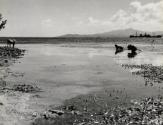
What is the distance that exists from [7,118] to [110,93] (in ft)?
30.4

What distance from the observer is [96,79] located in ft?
100

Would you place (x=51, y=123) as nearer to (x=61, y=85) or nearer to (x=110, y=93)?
(x=110, y=93)

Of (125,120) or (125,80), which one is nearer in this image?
(125,120)

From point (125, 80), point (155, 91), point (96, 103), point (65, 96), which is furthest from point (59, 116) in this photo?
point (125, 80)

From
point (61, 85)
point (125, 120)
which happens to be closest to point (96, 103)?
point (125, 120)

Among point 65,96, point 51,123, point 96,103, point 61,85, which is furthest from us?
point 61,85

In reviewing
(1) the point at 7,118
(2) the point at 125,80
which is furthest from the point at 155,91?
(1) the point at 7,118

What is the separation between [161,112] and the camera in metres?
17.5

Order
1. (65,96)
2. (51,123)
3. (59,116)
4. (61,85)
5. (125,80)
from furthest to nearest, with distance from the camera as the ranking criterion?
1. (125,80)
2. (61,85)
3. (65,96)
4. (59,116)
5. (51,123)

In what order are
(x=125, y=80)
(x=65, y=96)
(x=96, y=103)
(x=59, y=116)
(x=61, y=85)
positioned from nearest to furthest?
(x=59, y=116) < (x=96, y=103) < (x=65, y=96) < (x=61, y=85) < (x=125, y=80)

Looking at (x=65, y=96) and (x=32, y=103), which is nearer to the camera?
(x=32, y=103)

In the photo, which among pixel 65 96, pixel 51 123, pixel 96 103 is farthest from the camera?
pixel 65 96

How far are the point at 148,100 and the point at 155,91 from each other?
353 cm

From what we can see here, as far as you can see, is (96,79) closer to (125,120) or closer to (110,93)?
(110,93)
